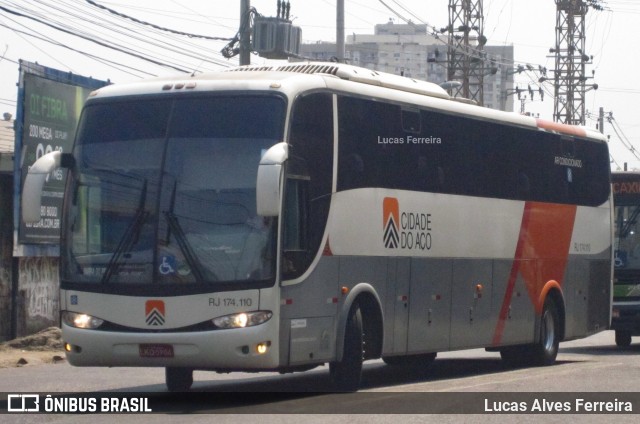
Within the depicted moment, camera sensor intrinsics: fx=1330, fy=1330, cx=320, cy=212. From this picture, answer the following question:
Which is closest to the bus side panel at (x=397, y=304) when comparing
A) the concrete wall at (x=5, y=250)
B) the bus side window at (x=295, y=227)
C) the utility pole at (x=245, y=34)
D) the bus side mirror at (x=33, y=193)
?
the bus side window at (x=295, y=227)

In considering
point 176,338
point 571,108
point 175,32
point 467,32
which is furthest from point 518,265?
point 571,108

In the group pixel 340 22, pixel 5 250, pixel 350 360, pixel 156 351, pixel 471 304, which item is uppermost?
pixel 340 22

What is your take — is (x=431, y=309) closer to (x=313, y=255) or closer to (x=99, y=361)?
(x=313, y=255)

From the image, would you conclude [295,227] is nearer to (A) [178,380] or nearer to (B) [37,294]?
(A) [178,380]

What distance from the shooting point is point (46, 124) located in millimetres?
25297

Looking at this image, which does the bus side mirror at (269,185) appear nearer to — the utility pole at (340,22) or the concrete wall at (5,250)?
the concrete wall at (5,250)

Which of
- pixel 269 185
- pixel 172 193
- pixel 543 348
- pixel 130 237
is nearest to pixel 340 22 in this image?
pixel 543 348

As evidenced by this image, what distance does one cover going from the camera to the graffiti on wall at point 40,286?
25.1 meters

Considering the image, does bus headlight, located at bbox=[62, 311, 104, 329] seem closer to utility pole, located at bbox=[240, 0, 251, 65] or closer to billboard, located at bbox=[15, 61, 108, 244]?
billboard, located at bbox=[15, 61, 108, 244]

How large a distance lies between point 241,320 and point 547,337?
29.6 ft

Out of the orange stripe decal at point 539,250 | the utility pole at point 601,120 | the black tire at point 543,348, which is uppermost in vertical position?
the utility pole at point 601,120

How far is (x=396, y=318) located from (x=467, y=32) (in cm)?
4170

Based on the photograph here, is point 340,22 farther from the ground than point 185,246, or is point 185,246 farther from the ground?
point 340,22

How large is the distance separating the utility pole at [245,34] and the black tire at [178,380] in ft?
49.5
